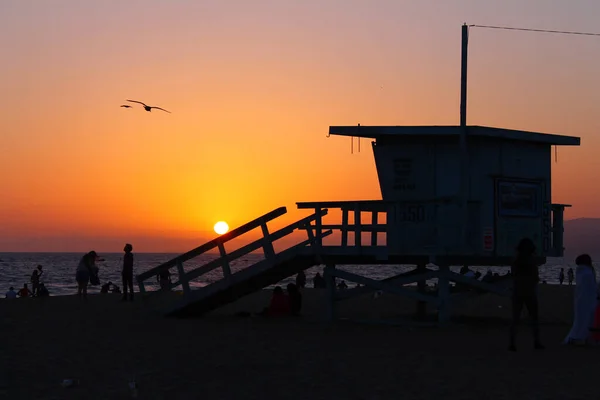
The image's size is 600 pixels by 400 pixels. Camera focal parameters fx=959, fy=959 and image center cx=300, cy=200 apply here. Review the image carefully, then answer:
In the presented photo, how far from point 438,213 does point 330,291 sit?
3.32m

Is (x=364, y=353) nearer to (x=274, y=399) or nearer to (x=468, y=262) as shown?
(x=274, y=399)

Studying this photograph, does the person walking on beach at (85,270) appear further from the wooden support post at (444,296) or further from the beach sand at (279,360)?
the wooden support post at (444,296)

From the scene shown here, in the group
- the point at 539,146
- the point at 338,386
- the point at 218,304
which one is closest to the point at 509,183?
the point at 539,146

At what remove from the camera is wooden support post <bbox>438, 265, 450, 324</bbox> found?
20.2 m

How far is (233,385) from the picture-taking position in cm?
1196

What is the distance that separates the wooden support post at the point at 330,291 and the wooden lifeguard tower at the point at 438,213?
1.1 inches

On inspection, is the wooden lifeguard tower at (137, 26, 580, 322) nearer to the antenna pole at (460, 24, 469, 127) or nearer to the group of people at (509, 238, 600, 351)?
the antenna pole at (460, 24, 469, 127)

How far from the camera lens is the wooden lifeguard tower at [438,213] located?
20203 millimetres

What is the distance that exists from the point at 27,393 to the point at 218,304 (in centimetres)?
1148

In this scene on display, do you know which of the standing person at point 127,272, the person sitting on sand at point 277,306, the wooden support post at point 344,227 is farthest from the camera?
the standing person at point 127,272

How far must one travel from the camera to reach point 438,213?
20156mm

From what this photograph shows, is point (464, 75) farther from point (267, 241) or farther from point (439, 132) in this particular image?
point (267, 241)

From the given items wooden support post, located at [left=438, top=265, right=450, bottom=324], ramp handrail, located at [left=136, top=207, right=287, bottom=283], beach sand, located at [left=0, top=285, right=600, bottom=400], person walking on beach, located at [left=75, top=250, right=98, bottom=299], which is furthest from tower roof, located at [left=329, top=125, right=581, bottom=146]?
person walking on beach, located at [left=75, top=250, right=98, bottom=299]

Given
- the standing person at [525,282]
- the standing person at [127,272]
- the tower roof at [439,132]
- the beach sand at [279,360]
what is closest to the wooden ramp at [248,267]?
the beach sand at [279,360]
